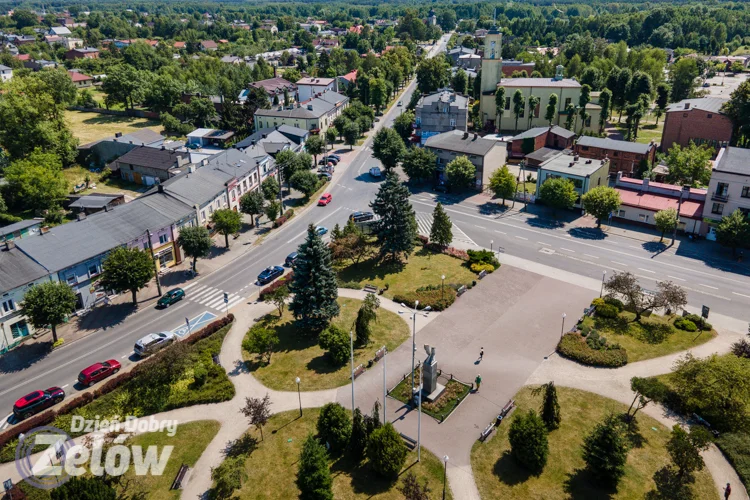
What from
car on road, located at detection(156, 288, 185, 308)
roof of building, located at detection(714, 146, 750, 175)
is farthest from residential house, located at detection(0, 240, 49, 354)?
roof of building, located at detection(714, 146, 750, 175)

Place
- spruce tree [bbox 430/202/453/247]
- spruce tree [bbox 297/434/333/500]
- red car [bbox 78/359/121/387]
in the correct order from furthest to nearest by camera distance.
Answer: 1. spruce tree [bbox 430/202/453/247]
2. red car [bbox 78/359/121/387]
3. spruce tree [bbox 297/434/333/500]

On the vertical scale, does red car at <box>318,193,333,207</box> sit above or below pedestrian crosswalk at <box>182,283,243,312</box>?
above

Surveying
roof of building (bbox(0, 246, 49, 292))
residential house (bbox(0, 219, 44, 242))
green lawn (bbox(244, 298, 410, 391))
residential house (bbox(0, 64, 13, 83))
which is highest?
residential house (bbox(0, 64, 13, 83))

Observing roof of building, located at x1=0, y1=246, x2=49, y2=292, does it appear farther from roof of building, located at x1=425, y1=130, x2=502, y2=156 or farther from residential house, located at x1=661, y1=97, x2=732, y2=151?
residential house, located at x1=661, y1=97, x2=732, y2=151

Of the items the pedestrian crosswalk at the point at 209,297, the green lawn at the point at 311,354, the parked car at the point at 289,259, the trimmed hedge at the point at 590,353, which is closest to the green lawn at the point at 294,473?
the green lawn at the point at 311,354

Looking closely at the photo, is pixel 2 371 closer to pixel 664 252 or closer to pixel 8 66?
pixel 664 252

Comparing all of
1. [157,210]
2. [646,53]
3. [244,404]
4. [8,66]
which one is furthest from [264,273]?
[8,66]

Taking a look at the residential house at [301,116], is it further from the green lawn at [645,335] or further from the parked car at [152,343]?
the green lawn at [645,335]
